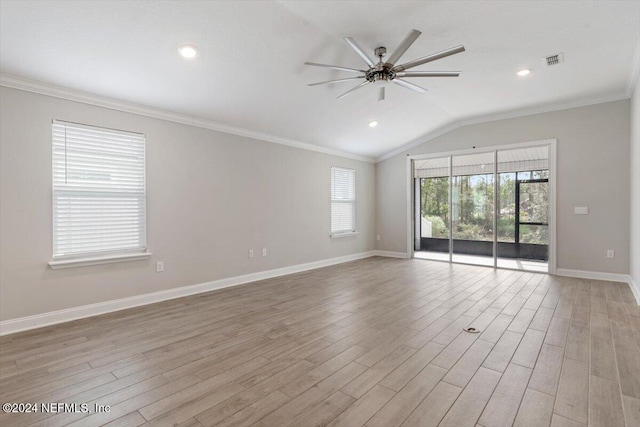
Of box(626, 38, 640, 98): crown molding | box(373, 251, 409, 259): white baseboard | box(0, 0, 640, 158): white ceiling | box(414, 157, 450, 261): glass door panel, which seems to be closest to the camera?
box(0, 0, 640, 158): white ceiling

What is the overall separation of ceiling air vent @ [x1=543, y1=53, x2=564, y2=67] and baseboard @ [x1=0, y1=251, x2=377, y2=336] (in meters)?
4.78

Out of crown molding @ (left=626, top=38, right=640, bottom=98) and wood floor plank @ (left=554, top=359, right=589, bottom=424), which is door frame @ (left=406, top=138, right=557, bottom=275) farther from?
wood floor plank @ (left=554, top=359, right=589, bottom=424)

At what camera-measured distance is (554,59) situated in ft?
12.5

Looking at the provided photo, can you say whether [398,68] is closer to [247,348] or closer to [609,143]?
[247,348]

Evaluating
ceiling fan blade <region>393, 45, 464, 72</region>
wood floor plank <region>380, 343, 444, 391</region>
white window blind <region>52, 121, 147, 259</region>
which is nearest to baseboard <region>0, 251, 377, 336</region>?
white window blind <region>52, 121, 147, 259</region>

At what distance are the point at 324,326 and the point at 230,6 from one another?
303 cm

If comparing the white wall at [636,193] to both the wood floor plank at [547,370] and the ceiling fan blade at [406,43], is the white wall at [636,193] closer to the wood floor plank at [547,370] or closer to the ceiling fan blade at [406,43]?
the wood floor plank at [547,370]

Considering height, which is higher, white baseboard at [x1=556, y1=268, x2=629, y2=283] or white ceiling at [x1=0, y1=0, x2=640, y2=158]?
white ceiling at [x1=0, y1=0, x2=640, y2=158]

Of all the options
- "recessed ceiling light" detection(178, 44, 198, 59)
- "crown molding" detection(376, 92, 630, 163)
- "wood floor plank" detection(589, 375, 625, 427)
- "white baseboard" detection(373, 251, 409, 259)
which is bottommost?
"wood floor plank" detection(589, 375, 625, 427)

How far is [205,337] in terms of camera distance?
3008mm

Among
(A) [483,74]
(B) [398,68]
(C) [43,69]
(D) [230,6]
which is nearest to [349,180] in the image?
(A) [483,74]

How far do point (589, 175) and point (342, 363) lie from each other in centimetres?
544

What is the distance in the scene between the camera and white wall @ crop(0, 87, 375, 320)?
10.5 feet

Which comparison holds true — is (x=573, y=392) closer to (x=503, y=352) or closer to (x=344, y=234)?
(x=503, y=352)
